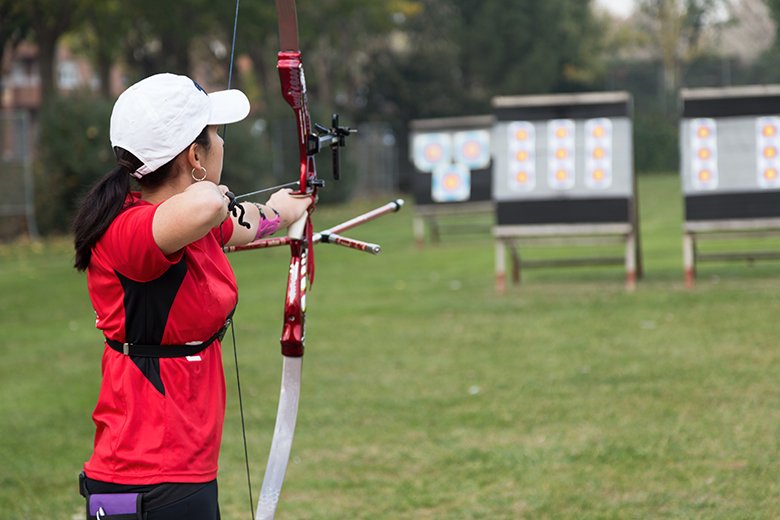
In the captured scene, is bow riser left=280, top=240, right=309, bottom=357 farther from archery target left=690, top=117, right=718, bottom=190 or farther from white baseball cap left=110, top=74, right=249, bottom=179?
archery target left=690, top=117, right=718, bottom=190

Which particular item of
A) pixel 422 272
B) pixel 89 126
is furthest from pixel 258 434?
pixel 89 126

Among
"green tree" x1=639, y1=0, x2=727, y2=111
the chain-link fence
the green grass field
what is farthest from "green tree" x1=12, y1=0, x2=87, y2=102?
"green tree" x1=639, y1=0, x2=727, y2=111

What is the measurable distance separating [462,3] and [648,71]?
24.0ft

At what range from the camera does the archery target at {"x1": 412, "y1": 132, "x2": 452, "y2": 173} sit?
55.4ft

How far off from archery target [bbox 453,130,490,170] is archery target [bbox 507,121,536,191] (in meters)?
6.10

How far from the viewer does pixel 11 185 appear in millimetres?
19219

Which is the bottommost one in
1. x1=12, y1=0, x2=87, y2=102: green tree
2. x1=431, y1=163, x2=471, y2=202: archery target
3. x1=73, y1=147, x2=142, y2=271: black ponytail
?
x1=431, y1=163, x2=471, y2=202: archery target

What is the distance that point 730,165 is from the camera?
1042cm

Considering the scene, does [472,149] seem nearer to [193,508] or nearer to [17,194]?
[17,194]

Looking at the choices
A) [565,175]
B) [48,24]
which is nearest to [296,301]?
[565,175]

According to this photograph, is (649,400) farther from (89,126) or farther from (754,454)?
(89,126)

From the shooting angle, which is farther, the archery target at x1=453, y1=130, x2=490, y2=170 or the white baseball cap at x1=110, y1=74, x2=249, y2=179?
the archery target at x1=453, y1=130, x2=490, y2=170

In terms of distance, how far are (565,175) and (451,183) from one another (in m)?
6.29

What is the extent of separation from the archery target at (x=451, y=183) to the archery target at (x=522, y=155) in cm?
562
